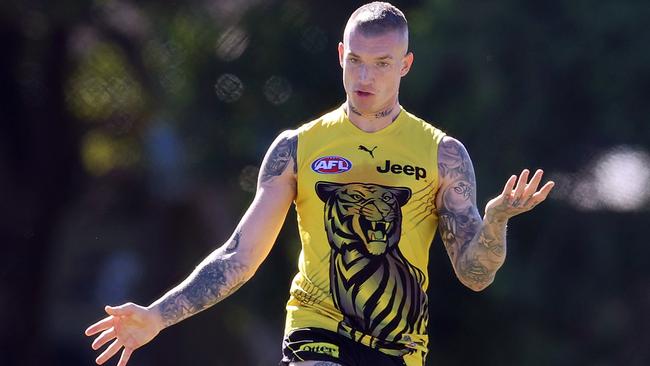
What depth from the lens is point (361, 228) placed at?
15.4 feet

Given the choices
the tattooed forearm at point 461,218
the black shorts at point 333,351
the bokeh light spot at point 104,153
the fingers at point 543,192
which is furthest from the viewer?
the bokeh light spot at point 104,153

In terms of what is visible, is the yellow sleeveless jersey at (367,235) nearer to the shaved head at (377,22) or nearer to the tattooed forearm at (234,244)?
the tattooed forearm at (234,244)

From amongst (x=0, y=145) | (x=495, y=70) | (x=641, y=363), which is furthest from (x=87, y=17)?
(x=641, y=363)

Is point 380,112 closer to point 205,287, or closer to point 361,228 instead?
point 361,228

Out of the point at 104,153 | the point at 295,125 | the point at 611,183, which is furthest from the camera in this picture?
the point at 104,153

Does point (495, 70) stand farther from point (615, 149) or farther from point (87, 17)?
point (87, 17)

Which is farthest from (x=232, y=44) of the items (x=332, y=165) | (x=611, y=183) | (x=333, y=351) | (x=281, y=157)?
(x=333, y=351)

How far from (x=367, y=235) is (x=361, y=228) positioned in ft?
0.11

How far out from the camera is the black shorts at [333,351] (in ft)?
15.0

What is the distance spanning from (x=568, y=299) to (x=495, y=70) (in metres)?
2.12

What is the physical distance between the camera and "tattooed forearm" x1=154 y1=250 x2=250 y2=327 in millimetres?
4766

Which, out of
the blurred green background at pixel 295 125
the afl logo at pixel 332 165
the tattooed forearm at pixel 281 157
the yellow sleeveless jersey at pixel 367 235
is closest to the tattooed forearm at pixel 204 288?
the yellow sleeveless jersey at pixel 367 235

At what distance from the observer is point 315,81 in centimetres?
1167

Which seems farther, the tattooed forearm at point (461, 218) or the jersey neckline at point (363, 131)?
the jersey neckline at point (363, 131)
